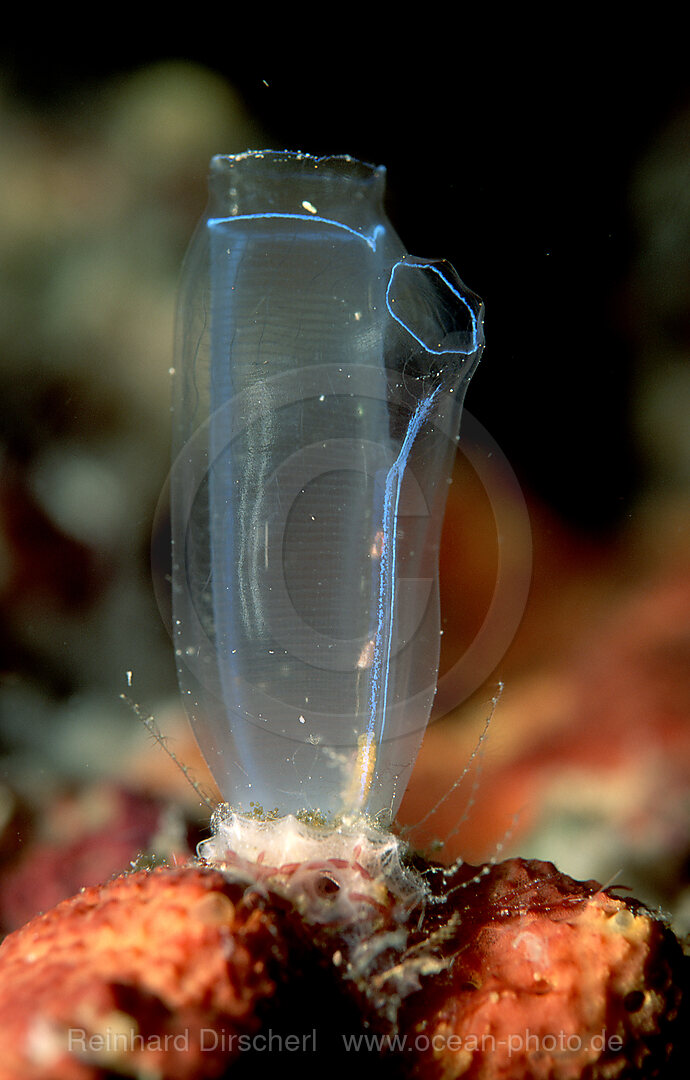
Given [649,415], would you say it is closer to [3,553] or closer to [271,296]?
[271,296]

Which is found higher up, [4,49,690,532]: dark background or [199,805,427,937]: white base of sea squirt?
[4,49,690,532]: dark background

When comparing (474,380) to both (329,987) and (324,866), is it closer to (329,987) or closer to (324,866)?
(324,866)

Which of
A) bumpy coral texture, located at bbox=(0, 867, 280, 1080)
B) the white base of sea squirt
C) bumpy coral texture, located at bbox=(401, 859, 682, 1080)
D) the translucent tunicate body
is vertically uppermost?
the translucent tunicate body

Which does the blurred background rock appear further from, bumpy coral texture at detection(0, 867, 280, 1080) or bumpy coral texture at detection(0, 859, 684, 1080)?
bumpy coral texture at detection(0, 867, 280, 1080)

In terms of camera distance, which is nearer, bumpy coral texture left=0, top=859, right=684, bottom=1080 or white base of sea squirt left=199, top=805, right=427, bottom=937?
bumpy coral texture left=0, top=859, right=684, bottom=1080

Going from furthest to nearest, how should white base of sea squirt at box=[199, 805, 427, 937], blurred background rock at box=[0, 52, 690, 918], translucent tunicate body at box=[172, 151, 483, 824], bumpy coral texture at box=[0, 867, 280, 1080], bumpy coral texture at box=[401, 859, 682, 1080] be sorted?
blurred background rock at box=[0, 52, 690, 918] < translucent tunicate body at box=[172, 151, 483, 824] < white base of sea squirt at box=[199, 805, 427, 937] < bumpy coral texture at box=[401, 859, 682, 1080] < bumpy coral texture at box=[0, 867, 280, 1080]

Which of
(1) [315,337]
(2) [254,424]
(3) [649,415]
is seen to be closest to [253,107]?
(1) [315,337]

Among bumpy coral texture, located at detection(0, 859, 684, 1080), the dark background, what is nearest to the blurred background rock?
the dark background
